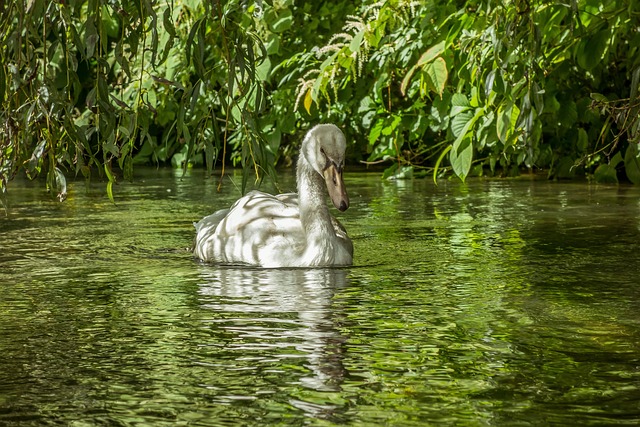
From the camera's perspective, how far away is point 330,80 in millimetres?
13805

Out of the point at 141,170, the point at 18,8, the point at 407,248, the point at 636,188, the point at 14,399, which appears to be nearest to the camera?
the point at 14,399

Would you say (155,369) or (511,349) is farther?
(511,349)

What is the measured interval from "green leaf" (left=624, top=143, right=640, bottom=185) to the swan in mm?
2384

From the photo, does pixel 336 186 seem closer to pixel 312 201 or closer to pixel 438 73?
pixel 312 201

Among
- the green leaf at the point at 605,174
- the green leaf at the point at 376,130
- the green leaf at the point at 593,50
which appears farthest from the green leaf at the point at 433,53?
the green leaf at the point at 376,130

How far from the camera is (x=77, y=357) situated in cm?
567

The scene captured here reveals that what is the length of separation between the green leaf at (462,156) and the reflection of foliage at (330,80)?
0.03 feet

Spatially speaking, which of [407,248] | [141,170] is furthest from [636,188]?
[141,170]

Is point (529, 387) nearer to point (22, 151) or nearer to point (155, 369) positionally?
point (155, 369)

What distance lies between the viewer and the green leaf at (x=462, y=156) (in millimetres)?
9219

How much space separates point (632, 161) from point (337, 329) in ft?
17.9

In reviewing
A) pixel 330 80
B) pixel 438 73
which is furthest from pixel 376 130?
pixel 438 73

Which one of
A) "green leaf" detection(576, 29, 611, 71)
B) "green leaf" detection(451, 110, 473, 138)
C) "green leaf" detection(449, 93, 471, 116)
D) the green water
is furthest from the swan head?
"green leaf" detection(449, 93, 471, 116)

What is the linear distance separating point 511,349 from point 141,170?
53.0 ft
